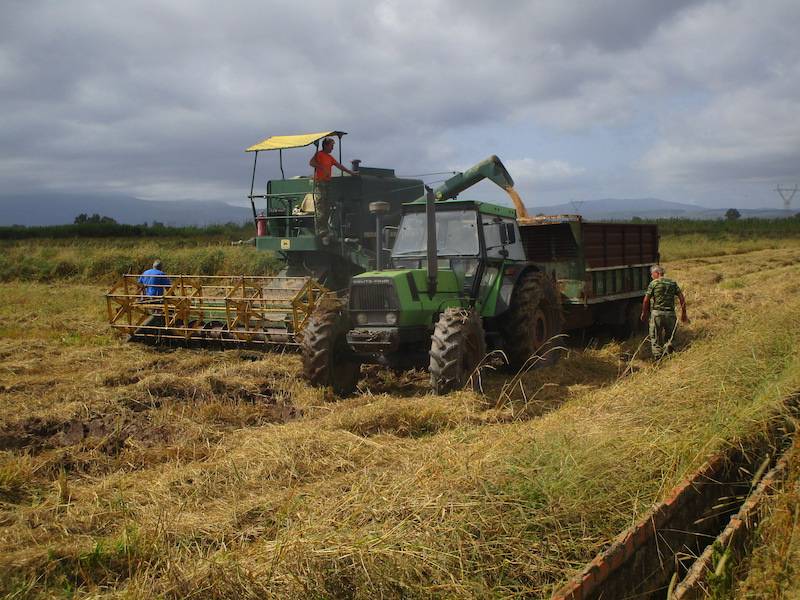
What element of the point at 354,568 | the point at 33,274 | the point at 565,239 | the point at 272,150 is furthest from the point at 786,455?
the point at 33,274

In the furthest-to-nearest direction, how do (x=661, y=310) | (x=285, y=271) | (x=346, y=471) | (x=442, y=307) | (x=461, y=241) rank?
(x=285, y=271), (x=661, y=310), (x=461, y=241), (x=442, y=307), (x=346, y=471)

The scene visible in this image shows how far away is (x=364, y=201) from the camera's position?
45.0ft

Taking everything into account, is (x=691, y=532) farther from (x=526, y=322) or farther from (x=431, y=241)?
(x=526, y=322)

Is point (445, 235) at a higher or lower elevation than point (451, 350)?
higher

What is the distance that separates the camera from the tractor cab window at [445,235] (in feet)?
26.7

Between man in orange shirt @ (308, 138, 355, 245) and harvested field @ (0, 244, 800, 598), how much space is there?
4594mm

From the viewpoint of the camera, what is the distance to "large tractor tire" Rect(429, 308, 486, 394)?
6.84 metres

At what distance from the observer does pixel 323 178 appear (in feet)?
41.6

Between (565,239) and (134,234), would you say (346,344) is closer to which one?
(565,239)

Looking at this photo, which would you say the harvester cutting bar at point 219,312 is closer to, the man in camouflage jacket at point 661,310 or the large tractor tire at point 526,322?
the large tractor tire at point 526,322

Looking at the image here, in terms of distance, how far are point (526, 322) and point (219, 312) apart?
15.0 feet

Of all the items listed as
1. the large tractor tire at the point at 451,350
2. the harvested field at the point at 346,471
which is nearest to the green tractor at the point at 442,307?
the large tractor tire at the point at 451,350

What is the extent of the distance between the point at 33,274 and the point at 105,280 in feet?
7.82

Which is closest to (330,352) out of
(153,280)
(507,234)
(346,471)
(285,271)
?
(507,234)
